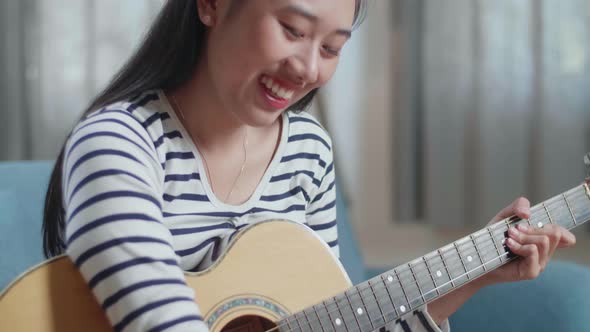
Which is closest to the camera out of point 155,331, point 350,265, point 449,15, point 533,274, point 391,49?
point 155,331

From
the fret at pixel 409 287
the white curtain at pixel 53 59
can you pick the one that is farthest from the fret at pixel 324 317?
the white curtain at pixel 53 59

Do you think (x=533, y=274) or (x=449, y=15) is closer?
(x=533, y=274)

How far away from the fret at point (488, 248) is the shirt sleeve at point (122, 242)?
1.39ft

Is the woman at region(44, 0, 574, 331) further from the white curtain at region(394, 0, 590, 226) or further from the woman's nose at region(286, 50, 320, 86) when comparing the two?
the white curtain at region(394, 0, 590, 226)

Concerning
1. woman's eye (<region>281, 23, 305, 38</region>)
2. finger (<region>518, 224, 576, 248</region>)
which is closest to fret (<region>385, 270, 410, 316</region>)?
finger (<region>518, 224, 576, 248</region>)

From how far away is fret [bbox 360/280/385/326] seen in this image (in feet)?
3.24

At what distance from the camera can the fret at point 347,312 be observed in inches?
38.3

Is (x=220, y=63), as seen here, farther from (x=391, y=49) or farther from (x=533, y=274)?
(x=391, y=49)

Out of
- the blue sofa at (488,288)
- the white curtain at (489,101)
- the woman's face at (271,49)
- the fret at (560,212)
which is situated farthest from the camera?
the white curtain at (489,101)

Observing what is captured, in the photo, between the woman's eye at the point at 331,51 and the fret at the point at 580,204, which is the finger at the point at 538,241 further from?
the woman's eye at the point at 331,51

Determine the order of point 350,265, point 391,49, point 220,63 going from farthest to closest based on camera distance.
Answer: point 391,49, point 350,265, point 220,63

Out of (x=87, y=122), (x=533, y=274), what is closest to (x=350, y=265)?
(x=533, y=274)

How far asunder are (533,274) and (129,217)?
576 millimetres

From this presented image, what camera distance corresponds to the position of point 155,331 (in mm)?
789
